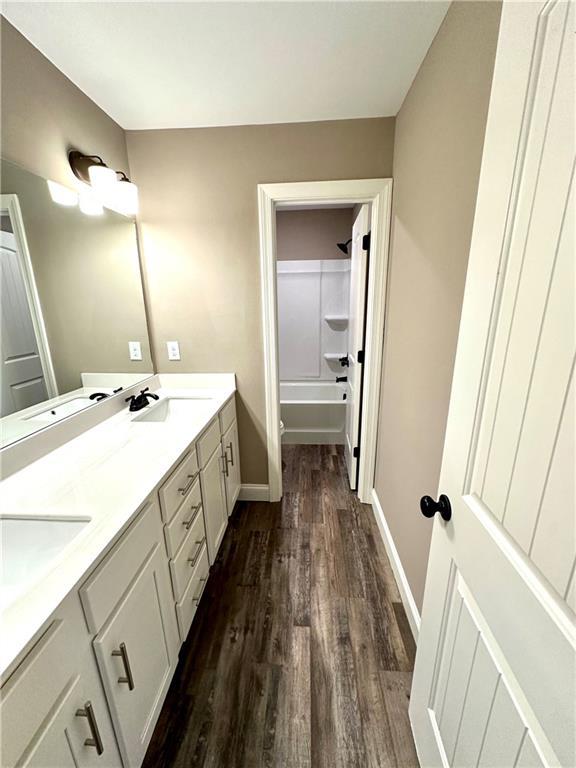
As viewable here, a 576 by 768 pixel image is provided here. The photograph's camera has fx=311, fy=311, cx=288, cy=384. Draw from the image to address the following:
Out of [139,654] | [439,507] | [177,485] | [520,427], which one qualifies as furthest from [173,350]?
[520,427]

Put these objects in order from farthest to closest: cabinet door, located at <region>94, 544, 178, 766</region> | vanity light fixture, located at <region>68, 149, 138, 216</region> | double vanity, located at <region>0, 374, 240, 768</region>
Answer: vanity light fixture, located at <region>68, 149, 138, 216</region> < cabinet door, located at <region>94, 544, 178, 766</region> < double vanity, located at <region>0, 374, 240, 768</region>

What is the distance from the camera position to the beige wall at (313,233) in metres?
3.33

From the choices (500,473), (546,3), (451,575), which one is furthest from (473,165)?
(451,575)

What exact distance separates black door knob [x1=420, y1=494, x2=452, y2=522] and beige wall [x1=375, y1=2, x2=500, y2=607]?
36 cm

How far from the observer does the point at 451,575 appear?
802 mm

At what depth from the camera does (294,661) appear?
1310 mm

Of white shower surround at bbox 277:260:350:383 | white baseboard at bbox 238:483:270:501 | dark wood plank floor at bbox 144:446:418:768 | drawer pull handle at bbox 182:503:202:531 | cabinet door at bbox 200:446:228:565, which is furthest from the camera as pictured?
white shower surround at bbox 277:260:350:383

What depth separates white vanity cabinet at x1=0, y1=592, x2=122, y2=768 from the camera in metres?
0.54

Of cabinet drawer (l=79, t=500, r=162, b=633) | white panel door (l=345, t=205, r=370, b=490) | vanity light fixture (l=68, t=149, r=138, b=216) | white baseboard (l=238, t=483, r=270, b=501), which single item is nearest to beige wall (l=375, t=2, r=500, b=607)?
white panel door (l=345, t=205, r=370, b=490)

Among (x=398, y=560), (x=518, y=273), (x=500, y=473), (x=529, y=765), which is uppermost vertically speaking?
(x=518, y=273)

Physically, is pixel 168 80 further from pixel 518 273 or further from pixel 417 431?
pixel 417 431

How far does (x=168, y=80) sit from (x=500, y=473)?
6.32 feet

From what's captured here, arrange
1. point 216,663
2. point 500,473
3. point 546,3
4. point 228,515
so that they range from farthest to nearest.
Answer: point 228,515 < point 216,663 < point 500,473 < point 546,3

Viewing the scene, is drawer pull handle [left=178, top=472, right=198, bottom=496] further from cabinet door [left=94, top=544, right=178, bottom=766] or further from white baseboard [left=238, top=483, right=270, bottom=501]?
white baseboard [left=238, top=483, right=270, bottom=501]
